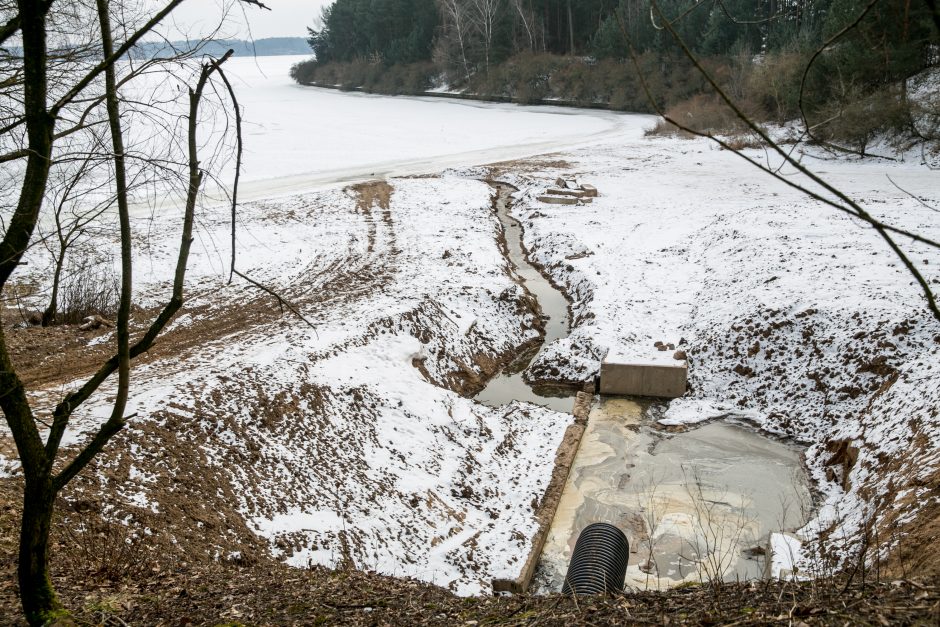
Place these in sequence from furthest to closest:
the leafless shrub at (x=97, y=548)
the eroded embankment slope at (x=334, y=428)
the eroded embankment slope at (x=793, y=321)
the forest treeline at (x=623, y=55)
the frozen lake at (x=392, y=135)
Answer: the frozen lake at (x=392, y=135), the forest treeline at (x=623, y=55), the eroded embankment slope at (x=793, y=321), the eroded embankment slope at (x=334, y=428), the leafless shrub at (x=97, y=548)

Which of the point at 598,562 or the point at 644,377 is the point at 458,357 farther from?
the point at 598,562

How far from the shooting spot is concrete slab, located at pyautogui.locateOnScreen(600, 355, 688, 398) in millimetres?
14445

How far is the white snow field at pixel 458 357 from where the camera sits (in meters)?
9.47

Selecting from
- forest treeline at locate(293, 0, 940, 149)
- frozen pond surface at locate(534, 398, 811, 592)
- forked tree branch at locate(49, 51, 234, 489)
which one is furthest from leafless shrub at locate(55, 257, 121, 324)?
forest treeline at locate(293, 0, 940, 149)

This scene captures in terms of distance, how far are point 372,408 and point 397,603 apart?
251 inches


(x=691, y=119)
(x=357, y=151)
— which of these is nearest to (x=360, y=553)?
(x=357, y=151)

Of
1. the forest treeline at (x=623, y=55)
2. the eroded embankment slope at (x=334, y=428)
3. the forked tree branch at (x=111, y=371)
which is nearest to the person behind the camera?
the forked tree branch at (x=111, y=371)

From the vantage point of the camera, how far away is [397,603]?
621cm

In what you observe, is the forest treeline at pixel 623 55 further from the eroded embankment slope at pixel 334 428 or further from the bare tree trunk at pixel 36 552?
the bare tree trunk at pixel 36 552

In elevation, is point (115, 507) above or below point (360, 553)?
above

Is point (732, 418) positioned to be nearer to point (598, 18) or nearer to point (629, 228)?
point (629, 228)

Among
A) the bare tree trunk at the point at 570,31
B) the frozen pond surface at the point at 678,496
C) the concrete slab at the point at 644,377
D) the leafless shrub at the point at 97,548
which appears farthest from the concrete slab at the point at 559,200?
the bare tree trunk at the point at 570,31

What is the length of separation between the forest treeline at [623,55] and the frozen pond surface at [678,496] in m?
18.6

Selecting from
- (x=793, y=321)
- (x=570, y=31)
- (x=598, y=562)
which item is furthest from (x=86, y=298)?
(x=570, y=31)
